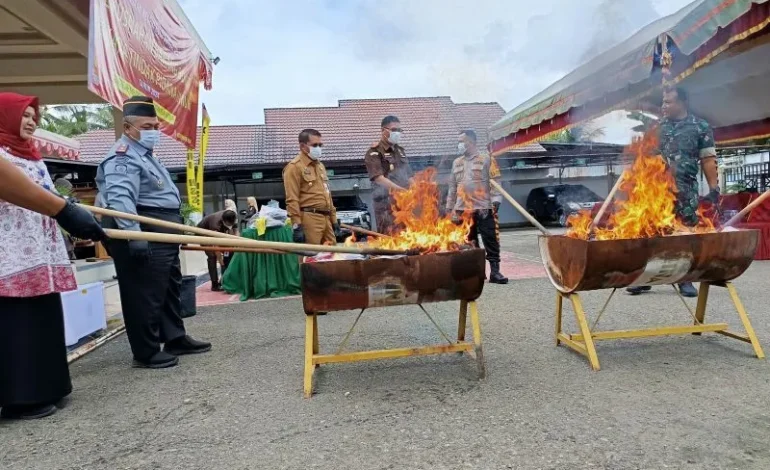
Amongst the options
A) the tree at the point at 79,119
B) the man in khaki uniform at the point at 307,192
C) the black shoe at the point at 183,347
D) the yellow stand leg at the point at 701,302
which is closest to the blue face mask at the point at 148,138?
the black shoe at the point at 183,347

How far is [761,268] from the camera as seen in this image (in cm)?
656

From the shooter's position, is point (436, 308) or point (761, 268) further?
point (761, 268)

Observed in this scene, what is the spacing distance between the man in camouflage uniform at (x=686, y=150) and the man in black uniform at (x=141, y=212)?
444 centimetres

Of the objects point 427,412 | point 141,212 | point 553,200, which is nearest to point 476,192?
point 141,212

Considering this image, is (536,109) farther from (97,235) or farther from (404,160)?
(97,235)

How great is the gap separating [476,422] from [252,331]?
2.89 metres

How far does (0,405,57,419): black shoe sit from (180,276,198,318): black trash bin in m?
2.69

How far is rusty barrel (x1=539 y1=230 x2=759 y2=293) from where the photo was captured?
3016 millimetres

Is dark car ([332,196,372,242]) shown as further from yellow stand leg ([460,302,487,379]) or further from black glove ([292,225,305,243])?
yellow stand leg ([460,302,487,379])

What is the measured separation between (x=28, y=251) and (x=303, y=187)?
286 cm

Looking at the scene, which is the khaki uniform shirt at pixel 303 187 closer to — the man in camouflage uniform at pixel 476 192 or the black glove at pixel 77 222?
the man in camouflage uniform at pixel 476 192

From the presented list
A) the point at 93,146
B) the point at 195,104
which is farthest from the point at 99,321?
the point at 93,146

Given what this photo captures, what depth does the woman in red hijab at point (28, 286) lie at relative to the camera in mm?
2693

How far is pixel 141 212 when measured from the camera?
364 cm
